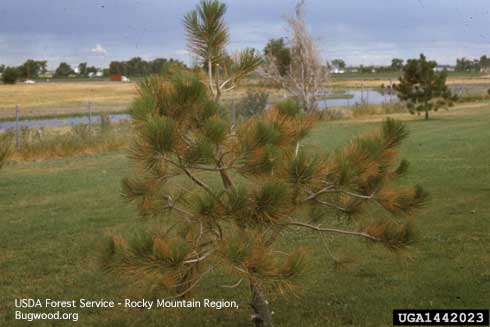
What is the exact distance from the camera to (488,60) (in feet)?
204

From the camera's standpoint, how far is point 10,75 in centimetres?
4100

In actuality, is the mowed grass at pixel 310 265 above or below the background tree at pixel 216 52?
below

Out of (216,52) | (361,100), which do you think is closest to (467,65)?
(361,100)

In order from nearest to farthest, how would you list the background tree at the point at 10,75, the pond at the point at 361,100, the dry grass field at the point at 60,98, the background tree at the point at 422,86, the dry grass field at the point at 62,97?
1. the background tree at the point at 422,86
2. the dry grass field at the point at 62,97
3. the dry grass field at the point at 60,98
4. the pond at the point at 361,100
5. the background tree at the point at 10,75

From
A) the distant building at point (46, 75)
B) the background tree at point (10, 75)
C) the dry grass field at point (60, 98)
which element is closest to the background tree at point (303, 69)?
the dry grass field at point (60, 98)

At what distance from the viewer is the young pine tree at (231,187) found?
3.91m

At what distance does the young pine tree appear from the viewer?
12.8ft

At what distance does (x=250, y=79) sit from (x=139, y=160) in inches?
54.3

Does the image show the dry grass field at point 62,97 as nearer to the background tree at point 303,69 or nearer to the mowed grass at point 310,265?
the background tree at point 303,69

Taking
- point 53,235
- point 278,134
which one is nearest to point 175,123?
point 278,134

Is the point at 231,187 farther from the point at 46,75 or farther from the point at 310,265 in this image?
the point at 46,75

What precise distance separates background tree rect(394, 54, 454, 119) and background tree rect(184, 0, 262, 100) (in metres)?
27.3

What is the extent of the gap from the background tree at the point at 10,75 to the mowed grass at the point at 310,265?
2928cm

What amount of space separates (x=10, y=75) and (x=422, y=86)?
24426 mm
